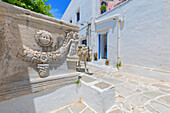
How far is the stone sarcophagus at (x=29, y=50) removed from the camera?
1257 millimetres

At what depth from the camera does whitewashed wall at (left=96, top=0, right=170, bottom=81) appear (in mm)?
3422

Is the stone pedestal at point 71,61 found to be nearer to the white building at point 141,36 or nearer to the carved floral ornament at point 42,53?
the carved floral ornament at point 42,53

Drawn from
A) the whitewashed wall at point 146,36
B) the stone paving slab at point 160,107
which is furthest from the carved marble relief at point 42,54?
the whitewashed wall at point 146,36

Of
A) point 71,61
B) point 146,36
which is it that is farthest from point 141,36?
point 71,61

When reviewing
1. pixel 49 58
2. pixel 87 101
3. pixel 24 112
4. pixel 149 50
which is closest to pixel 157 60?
pixel 149 50

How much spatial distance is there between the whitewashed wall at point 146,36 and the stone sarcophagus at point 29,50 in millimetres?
4279

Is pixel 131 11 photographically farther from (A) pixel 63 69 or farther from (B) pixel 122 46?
(A) pixel 63 69

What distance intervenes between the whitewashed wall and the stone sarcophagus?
168 inches

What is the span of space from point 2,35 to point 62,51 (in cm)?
104

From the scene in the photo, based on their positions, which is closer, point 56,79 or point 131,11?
point 56,79

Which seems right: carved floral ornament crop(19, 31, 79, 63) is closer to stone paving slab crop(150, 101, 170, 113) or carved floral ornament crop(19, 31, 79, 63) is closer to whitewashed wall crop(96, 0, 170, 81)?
stone paving slab crop(150, 101, 170, 113)

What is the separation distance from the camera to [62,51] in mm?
1844

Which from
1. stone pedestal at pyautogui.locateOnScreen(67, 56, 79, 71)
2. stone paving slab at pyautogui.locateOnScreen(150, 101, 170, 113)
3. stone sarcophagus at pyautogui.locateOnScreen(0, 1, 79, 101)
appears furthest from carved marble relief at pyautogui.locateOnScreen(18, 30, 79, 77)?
stone paving slab at pyautogui.locateOnScreen(150, 101, 170, 113)

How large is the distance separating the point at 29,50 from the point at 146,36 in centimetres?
523
